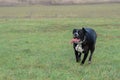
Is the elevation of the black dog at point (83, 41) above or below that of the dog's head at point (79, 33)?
below

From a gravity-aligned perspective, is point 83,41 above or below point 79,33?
below

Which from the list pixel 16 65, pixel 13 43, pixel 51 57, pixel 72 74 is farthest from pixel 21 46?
pixel 72 74

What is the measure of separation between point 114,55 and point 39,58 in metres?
2.65

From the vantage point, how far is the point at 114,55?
1330cm

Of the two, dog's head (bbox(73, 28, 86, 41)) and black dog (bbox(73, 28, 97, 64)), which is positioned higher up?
dog's head (bbox(73, 28, 86, 41))

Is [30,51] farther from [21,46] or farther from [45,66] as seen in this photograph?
[45,66]

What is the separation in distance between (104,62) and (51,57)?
194 cm

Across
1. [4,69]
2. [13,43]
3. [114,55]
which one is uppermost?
[4,69]

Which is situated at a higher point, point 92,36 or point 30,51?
point 92,36

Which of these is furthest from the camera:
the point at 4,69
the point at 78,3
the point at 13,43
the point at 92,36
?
the point at 78,3

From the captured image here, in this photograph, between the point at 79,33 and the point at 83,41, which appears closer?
the point at 79,33

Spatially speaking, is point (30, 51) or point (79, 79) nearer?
point (79, 79)

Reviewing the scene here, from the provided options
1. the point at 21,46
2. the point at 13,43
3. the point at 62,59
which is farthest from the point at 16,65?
the point at 13,43

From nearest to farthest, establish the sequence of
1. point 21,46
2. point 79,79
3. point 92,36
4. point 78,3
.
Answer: point 79,79 < point 92,36 < point 21,46 < point 78,3
